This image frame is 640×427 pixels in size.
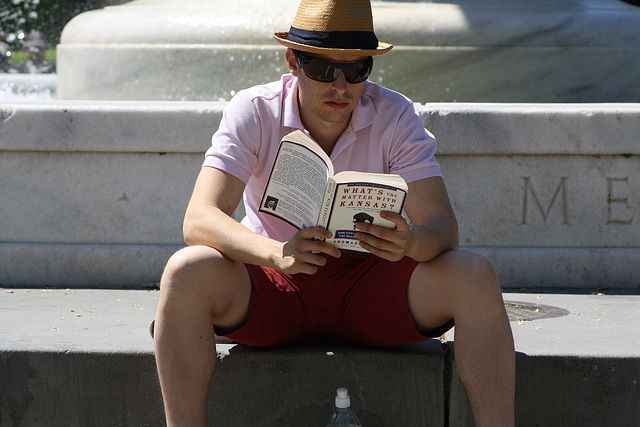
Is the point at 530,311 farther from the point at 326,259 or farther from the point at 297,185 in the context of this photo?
the point at 297,185

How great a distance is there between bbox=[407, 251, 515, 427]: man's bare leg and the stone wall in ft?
5.53

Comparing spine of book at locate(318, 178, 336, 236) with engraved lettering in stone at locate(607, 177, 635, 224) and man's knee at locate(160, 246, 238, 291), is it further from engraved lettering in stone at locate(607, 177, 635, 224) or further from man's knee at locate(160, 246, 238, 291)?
engraved lettering in stone at locate(607, 177, 635, 224)

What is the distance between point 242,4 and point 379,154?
2.84 m

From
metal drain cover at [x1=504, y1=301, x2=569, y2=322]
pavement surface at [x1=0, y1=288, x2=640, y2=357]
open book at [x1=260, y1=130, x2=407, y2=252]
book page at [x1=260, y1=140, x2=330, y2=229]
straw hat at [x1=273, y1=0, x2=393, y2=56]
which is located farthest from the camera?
metal drain cover at [x1=504, y1=301, x2=569, y2=322]

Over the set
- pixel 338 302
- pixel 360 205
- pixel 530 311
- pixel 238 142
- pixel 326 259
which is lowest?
pixel 530 311

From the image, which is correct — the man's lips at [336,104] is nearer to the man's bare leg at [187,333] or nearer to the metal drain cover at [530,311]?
the man's bare leg at [187,333]

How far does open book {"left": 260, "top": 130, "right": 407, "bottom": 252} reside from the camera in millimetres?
2357

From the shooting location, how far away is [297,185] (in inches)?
99.3

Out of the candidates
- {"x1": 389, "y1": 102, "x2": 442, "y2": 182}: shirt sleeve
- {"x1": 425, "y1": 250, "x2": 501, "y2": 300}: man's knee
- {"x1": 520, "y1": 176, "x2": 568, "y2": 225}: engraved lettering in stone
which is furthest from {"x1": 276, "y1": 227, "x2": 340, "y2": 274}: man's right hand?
{"x1": 520, "y1": 176, "x2": 568, "y2": 225}: engraved lettering in stone

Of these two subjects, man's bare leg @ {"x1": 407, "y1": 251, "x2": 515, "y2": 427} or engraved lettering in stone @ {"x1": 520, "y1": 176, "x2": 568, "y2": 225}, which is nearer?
man's bare leg @ {"x1": 407, "y1": 251, "x2": 515, "y2": 427}

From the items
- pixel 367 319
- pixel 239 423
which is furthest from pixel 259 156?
pixel 239 423

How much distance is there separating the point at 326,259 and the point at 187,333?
1.74ft

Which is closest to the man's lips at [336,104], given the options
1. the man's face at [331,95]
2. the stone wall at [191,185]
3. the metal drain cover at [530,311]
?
the man's face at [331,95]

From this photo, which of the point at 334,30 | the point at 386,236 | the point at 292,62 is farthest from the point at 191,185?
the point at 386,236
